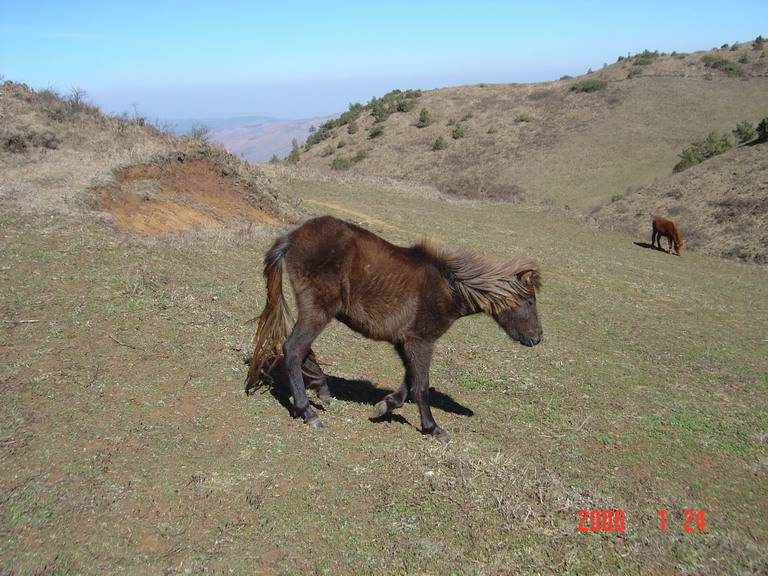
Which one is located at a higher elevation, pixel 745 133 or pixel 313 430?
pixel 745 133

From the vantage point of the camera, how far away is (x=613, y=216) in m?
31.0

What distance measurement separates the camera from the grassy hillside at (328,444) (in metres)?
3.85

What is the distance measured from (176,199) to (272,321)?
9.04 m

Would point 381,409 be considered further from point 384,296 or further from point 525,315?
point 525,315

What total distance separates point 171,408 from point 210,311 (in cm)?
283

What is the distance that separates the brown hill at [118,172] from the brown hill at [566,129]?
90.7ft

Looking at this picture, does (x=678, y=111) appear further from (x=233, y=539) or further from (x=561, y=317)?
(x=233, y=539)

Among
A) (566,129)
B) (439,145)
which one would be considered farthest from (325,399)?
(566,129)

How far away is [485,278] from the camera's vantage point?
5902 mm

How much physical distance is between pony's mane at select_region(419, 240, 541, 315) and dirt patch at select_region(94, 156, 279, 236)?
7.95m

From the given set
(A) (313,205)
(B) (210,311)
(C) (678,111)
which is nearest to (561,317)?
(B) (210,311)

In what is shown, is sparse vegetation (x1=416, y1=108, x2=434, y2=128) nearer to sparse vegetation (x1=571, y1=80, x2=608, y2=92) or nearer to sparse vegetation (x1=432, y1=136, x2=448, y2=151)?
sparse vegetation (x1=432, y1=136, x2=448, y2=151)
